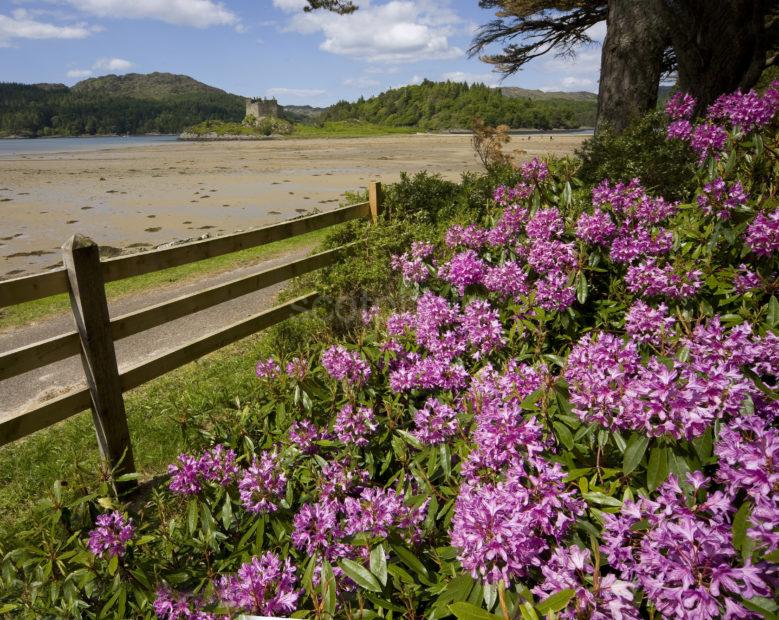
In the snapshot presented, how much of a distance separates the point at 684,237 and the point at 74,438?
4.96 m

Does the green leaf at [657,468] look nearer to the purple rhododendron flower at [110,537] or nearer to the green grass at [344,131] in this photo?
the purple rhododendron flower at [110,537]

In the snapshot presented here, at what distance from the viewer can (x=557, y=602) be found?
1.09m

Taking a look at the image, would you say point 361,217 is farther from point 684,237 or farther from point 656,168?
point 684,237

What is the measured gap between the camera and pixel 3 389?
17.1 feet

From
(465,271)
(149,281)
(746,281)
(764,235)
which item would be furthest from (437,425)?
(149,281)

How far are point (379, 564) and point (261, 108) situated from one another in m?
145

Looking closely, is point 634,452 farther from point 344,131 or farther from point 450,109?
point 450,109

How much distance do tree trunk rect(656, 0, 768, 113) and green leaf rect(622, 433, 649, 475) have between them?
6635 millimetres

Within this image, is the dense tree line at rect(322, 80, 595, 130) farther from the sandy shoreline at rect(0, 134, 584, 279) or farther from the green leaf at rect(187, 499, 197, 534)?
the green leaf at rect(187, 499, 197, 534)

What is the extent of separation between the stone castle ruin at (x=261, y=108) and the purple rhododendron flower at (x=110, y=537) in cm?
13893

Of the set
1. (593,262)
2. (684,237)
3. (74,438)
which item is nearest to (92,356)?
(74,438)

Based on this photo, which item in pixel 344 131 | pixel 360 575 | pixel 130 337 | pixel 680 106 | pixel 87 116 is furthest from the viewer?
pixel 87 116

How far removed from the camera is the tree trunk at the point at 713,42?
20.8 ft

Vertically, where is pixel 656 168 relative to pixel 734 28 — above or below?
below
